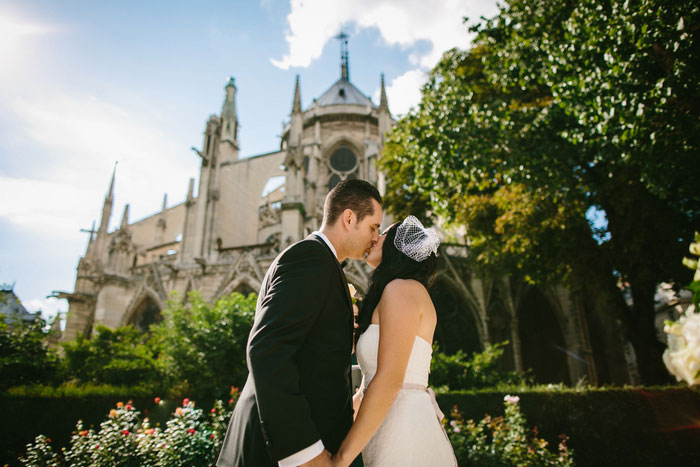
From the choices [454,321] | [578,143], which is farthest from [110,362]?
[578,143]

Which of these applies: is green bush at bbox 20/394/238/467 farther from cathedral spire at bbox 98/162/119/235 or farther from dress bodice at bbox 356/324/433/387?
cathedral spire at bbox 98/162/119/235

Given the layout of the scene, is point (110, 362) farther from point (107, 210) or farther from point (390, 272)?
point (107, 210)

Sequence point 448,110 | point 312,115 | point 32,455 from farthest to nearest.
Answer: point 312,115 < point 448,110 < point 32,455

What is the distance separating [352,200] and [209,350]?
1018 cm

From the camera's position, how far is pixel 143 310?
800 inches

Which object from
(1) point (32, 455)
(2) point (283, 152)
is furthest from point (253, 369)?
(2) point (283, 152)

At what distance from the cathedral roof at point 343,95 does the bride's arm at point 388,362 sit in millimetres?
29984

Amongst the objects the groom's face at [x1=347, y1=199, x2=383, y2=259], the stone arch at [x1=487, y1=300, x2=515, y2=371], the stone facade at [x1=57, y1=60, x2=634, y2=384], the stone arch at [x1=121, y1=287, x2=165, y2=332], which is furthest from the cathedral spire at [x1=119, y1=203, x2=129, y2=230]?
the groom's face at [x1=347, y1=199, x2=383, y2=259]

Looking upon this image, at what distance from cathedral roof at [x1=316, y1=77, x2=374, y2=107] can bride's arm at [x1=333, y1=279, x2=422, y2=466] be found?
29984 mm

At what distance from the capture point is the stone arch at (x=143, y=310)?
1989 cm

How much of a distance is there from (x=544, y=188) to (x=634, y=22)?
381 cm

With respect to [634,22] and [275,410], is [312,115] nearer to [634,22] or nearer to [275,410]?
[634,22]

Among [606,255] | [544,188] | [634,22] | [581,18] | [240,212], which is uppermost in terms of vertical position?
[240,212]

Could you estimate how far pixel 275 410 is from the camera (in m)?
1.41
